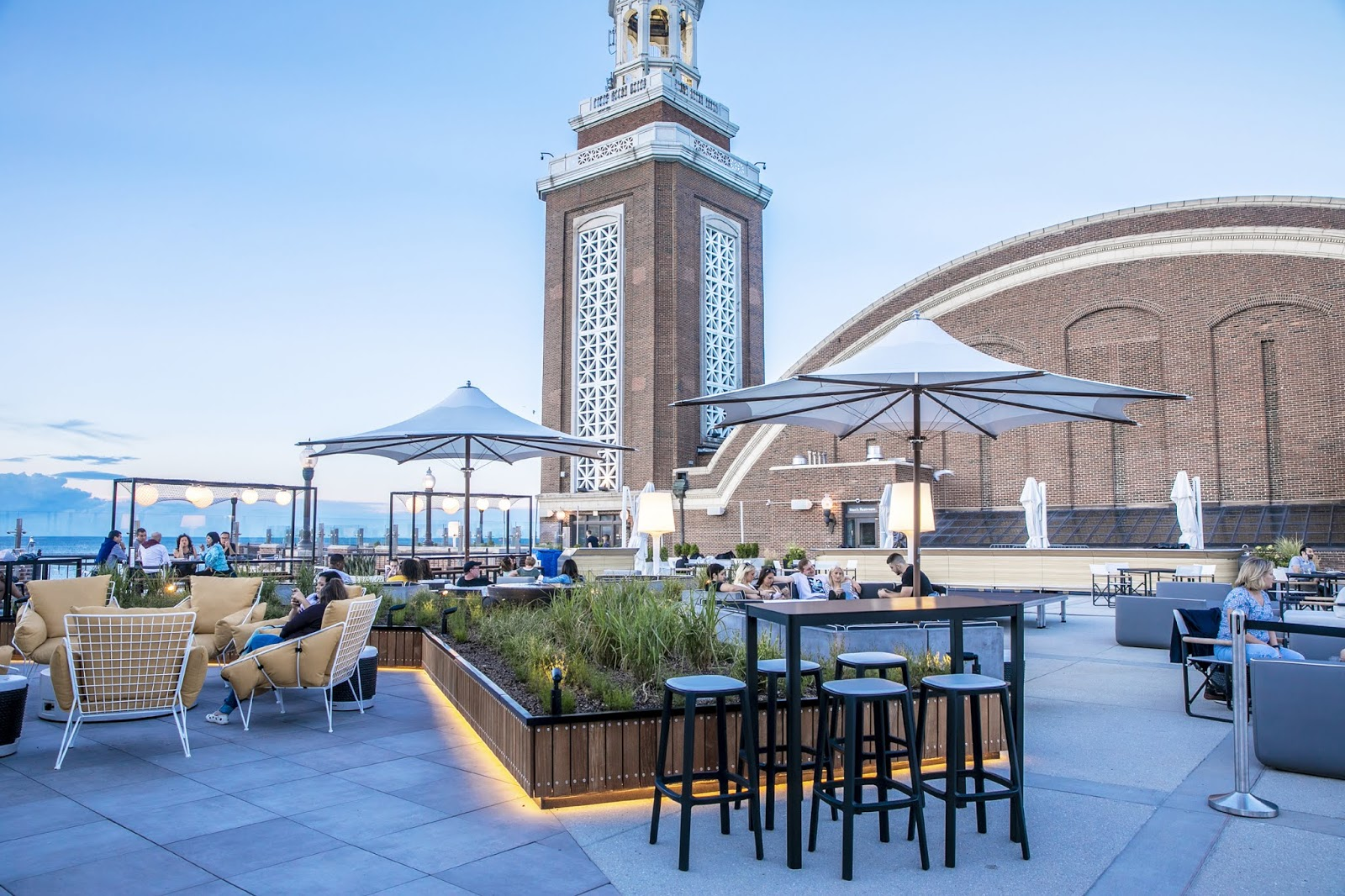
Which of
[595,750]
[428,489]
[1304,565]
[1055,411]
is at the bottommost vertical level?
[595,750]

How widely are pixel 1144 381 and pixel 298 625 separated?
Result: 24.7 m

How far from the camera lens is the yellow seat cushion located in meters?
8.27

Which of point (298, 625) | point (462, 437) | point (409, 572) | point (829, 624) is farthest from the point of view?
point (409, 572)

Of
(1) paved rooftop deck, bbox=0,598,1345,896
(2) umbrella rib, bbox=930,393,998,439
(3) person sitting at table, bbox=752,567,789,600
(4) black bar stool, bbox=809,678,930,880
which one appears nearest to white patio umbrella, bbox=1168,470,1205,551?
(2) umbrella rib, bbox=930,393,998,439

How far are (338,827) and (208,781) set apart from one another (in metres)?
1.41

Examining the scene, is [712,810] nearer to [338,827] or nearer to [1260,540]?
[338,827]

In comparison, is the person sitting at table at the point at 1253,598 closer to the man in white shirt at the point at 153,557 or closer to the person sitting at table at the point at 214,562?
the person sitting at table at the point at 214,562

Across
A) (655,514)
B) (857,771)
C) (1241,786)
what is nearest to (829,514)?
(655,514)

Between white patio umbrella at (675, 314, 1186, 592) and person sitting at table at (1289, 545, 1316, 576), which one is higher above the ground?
white patio umbrella at (675, 314, 1186, 592)

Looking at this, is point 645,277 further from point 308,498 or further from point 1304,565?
point 1304,565

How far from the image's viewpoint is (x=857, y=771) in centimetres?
421

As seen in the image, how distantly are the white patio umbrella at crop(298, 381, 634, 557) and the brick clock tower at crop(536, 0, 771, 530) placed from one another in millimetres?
17802

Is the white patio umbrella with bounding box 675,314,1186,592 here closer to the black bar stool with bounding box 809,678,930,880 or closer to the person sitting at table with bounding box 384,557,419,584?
the black bar stool with bounding box 809,678,930,880

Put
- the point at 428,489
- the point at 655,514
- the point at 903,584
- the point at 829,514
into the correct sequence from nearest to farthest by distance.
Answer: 1. the point at 903,584
2. the point at 655,514
3. the point at 428,489
4. the point at 829,514
